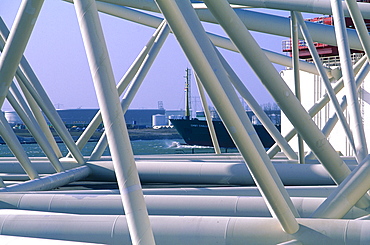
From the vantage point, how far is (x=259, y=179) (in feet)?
20.0

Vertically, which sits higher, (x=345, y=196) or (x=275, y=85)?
(x=275, y=85)

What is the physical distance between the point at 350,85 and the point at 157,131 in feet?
369

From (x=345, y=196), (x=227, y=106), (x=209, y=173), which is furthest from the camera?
(x=209, y=173)

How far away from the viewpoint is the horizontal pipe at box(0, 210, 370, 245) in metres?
A: 6.39

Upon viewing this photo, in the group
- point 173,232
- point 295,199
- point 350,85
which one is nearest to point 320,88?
point 350,85

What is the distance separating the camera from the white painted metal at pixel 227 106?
542 cm

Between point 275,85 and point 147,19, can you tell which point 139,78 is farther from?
point 275,85

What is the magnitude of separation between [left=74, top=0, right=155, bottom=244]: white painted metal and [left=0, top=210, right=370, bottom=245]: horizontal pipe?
1.90m

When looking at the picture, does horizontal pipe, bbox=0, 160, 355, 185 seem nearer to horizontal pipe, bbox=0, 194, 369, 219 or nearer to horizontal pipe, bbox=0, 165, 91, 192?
horizontal pipe, bbox=0, 165, 91, 192

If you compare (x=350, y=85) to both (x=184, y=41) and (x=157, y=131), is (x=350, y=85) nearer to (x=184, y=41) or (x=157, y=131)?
(x=184, y=41)

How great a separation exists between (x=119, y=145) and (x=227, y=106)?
1329 millimetres

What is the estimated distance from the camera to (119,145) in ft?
16.4

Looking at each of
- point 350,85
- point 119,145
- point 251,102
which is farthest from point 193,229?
point 251,102

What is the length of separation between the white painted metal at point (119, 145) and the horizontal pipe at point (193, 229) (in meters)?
1.90
